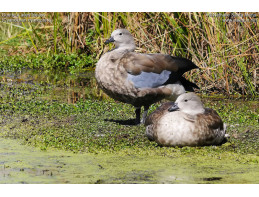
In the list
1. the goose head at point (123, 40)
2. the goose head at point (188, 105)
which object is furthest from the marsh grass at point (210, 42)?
the goose head at point (188, 105)

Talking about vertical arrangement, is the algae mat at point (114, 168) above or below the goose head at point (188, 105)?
below

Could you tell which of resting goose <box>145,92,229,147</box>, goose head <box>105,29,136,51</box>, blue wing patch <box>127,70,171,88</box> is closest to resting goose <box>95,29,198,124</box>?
blue wing patch <box>127,70,171,88</box>

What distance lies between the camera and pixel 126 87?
6922 millimetres

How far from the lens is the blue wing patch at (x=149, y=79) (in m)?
6.93

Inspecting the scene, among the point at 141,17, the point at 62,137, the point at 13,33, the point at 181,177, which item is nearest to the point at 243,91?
the point at 141,17

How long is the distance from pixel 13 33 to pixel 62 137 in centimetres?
926

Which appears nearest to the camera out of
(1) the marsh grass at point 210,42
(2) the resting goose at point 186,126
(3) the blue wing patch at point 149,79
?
(2) the resting goose at point 186,126

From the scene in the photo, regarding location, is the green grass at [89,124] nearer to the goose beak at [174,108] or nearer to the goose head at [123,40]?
the goose beak at [174,108]

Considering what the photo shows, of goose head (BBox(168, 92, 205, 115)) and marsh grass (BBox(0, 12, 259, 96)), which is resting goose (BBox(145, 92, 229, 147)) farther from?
marsh grass (BBox(0, 12, 259, 96))

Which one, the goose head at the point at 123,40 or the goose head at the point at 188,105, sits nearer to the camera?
the goose head at the point at 188,105

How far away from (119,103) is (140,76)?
1951 millimetres

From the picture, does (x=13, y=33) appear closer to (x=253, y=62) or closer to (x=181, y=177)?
(x=253, y=62)

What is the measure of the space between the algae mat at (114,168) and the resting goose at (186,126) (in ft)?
1.00

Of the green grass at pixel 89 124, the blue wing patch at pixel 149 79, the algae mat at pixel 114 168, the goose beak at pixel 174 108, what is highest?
the blue wing patch at pixel 149 79
